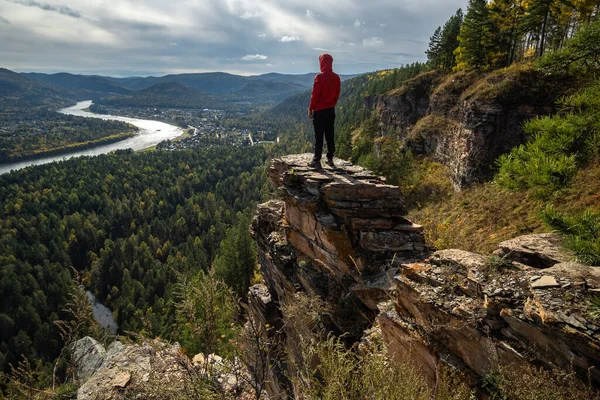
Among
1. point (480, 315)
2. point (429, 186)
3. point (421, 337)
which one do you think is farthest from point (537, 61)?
point (429, 186)

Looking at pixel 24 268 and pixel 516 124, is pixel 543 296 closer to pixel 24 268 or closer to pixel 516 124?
pixel 516 124

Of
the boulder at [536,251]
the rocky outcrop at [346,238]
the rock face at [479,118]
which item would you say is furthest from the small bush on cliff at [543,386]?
the rock face at [479,118]

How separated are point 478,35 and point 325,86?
39.8m

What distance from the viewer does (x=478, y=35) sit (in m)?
39.1

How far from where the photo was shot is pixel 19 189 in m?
103

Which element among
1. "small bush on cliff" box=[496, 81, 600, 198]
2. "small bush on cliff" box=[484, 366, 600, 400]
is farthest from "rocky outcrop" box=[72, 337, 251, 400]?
"small bush on cliff" box=[496, 81, 600, 198]

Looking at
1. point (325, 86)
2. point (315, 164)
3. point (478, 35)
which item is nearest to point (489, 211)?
point (315, 164)

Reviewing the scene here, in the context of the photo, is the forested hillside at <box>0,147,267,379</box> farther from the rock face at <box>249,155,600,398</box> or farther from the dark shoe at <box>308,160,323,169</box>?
the dark shoe at <box>308,160,323,169</box>

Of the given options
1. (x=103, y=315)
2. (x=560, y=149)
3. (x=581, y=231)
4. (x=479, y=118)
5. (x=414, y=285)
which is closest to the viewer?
(x=581, y=231)

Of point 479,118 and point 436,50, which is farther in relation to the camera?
point 436,50

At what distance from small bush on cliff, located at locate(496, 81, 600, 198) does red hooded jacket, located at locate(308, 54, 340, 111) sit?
19.4 ft

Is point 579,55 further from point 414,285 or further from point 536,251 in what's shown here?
point 414,285

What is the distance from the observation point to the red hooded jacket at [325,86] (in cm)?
1012

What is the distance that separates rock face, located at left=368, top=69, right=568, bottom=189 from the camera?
27.8 meters
